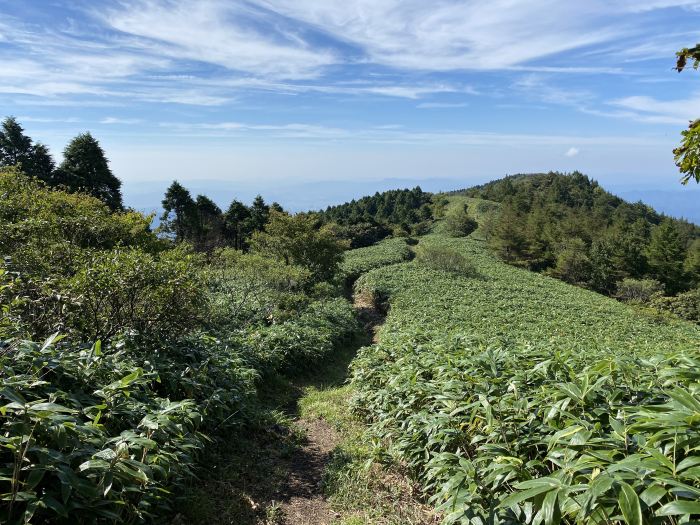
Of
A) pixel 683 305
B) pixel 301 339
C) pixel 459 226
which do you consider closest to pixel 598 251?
pixel 683 305

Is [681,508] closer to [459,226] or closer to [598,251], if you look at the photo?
[598,251]

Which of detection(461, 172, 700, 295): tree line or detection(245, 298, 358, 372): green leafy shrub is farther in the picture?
detection(461, 172, 700, 295): tree line

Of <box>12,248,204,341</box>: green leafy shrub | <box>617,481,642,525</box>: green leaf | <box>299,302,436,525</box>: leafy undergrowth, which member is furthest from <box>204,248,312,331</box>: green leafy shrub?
<box>617,481,642,525</box>: green leaf

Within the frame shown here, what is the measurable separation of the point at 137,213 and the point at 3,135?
2287 centimetres

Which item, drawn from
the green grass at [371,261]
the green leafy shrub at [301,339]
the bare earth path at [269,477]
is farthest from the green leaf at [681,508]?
the green grass at [371,261]

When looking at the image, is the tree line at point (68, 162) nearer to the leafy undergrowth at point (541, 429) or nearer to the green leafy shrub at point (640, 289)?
the leafy undergrowth at point (541, 429)

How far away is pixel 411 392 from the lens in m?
5.13

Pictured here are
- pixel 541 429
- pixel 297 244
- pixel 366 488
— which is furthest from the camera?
pixel 297 244

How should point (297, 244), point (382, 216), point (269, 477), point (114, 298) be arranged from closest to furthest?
1. point (269, 477)
2. point (114, 298)
3. point (297, 244)
4. point (382, 216)

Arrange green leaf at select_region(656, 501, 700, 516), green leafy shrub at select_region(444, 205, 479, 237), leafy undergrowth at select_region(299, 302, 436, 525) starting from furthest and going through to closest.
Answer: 1. green leafy shrub at select_region(444, 205, 479, 237)
2. leafy undergrowth at select_region(299, 302, 436, 525)
3. green leaf at select_region(656, 501, 700, 516)

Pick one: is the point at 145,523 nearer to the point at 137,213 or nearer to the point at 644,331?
the point at 137,213

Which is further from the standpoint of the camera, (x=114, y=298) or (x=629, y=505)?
(x=114, y=298)

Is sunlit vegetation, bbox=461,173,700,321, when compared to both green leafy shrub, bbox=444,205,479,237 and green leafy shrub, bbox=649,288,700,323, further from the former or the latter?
green leafy shrub, bbox=444,205,479,237

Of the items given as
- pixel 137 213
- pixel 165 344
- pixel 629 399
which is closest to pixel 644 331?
pixel 629 399
